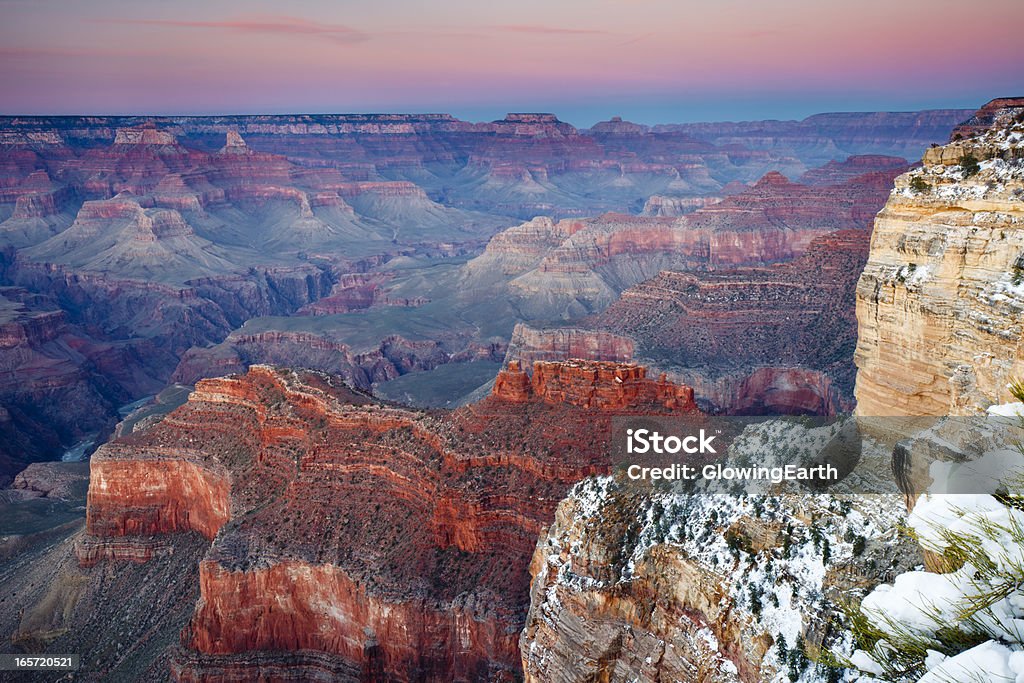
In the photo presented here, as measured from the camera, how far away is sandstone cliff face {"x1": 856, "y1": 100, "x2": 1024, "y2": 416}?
19.9m

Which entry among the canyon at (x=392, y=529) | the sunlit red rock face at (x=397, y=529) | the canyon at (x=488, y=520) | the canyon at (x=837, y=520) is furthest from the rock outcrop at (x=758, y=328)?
the canyon at (x=837, y=520)

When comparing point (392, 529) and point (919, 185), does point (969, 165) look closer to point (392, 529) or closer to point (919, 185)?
point (919, 185)

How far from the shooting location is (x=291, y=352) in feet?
400

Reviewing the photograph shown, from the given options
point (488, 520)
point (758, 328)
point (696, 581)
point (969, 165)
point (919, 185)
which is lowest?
point (758, 328)

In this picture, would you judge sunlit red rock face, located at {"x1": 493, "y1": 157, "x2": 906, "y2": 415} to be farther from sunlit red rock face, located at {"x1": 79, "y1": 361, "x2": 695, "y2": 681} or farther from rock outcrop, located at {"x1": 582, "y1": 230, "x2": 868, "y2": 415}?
sunlit red rock face, located at {"x1": 79, "y1": 361, "x2": 695, "y2": 681}

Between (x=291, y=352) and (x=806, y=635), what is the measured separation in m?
113

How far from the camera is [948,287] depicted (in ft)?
70.9

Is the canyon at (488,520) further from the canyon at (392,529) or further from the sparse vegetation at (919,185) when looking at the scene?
the sparse vegetation at (919,185)

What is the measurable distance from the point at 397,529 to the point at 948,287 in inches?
893

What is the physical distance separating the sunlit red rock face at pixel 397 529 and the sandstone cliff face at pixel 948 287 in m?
13.4

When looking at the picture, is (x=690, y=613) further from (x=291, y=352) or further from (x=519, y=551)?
(x=291, y=352)

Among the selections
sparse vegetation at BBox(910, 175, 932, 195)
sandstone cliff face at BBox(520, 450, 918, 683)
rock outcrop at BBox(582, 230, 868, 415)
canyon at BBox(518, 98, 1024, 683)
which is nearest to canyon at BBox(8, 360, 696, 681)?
canyon at BBox(518, 98, 1024, 683)

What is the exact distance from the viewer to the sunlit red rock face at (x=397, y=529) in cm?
3241

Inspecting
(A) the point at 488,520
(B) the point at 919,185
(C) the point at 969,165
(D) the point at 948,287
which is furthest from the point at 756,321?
(D) the point at 948,287
